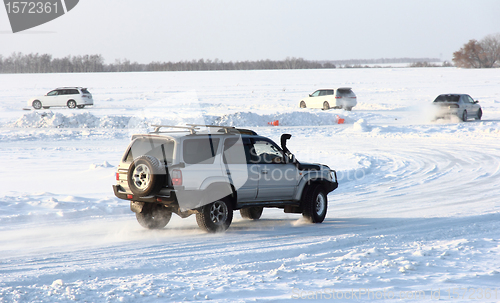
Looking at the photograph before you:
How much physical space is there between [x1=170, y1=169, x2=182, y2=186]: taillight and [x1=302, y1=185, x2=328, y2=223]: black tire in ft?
8.56

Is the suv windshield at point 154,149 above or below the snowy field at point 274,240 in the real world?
above

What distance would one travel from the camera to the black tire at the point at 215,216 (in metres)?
8.18

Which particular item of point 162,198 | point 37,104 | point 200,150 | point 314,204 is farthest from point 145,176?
point 37,104

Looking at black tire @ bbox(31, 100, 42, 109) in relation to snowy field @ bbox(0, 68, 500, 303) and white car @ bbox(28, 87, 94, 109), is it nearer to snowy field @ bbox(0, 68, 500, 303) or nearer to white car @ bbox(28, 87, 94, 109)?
white car @ bbox(28, 87, 94, 109)

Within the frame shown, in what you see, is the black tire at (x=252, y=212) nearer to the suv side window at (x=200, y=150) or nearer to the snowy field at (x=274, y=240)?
the snowy field at (x=274, y=240)

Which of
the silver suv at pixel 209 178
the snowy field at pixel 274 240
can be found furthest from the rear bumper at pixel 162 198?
the snowy field at pixel 274 240

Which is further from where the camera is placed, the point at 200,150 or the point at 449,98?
the point at 449,98

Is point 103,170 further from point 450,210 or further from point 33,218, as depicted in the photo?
point 450,210

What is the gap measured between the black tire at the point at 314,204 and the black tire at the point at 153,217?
8.07 feet

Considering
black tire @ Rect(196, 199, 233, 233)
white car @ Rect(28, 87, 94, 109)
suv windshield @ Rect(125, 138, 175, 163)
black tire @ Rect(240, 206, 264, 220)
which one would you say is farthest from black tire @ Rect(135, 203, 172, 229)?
white car @ Rect(28, 87, 94, 109)

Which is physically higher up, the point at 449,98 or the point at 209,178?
the point at 449,98

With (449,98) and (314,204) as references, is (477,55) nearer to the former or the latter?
(449,98)

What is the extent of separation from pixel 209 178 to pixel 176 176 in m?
0.55

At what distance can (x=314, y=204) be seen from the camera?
9422 mm
